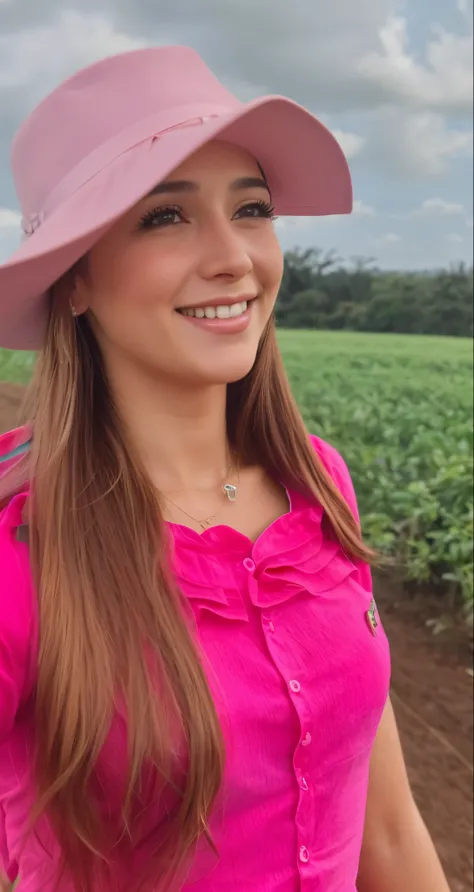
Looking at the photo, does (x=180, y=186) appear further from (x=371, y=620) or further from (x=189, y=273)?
(x=371, y=620)

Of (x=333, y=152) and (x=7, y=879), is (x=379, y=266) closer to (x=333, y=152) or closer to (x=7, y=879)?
(x=333, y=152)

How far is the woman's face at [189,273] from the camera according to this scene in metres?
0.82

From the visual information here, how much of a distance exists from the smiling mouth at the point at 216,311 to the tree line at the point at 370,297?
1580mm

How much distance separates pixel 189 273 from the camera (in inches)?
32.4

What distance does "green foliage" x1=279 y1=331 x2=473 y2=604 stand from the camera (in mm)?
2734

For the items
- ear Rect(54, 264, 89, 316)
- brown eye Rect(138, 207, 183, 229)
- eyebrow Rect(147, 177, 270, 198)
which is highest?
eyebrow Rect(147, 177, 270, 198)

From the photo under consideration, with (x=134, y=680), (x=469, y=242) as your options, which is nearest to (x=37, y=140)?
(x=134, y=680)

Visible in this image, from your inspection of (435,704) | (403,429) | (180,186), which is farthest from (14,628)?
(403,429)

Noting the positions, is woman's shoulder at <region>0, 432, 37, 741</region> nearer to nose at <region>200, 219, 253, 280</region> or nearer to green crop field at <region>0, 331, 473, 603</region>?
nose at <region>200, 219, 253, 280</region>

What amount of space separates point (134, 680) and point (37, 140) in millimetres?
583

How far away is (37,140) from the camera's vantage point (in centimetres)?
86

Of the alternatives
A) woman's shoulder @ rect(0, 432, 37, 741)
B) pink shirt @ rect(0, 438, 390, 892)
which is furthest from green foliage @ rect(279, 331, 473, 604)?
woman's shoulder @ rect(0, 432, 37, 741)

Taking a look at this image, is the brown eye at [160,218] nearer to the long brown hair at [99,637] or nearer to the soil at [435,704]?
the long brown hair at [99,637]

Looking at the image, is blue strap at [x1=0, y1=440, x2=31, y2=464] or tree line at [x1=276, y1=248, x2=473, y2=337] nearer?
blue strap at [x1=0, y1=440, x2=31, y2=464]
